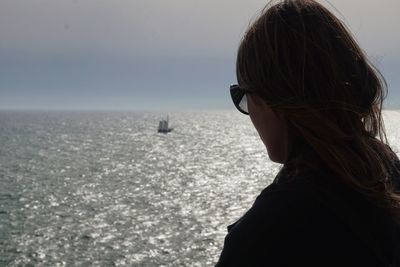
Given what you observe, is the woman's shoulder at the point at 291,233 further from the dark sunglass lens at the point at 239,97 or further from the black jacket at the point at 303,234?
the dark sunglass lens at the point at 239,97

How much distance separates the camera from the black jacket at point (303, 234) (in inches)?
58.1

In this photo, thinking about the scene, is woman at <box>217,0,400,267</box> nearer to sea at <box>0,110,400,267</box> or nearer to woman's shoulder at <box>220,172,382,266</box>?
woman's shoulder at <box>220,172,382,266</box>

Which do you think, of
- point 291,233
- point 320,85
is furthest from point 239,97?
point 291,233

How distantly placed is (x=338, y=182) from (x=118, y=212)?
123ft

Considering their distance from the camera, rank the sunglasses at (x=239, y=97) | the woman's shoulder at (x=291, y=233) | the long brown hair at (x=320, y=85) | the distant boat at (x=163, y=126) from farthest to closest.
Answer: the distant boat at (x=163, y=126) < the sunglasses at (x=239, y=97) < the long brown hair at (x=320, y=85) < the woman's shoulder at (x=291, y=233)

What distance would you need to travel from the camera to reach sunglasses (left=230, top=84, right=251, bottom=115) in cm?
186

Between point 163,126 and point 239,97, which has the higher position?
point 239,97

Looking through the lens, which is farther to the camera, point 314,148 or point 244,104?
point 244,104

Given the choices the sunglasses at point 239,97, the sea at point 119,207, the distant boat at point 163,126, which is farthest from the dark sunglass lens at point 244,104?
the distant boat at point 163,126

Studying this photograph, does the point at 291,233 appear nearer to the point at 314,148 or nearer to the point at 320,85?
the point at 314,148

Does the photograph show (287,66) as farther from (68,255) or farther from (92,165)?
(92,165)

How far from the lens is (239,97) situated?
193 cm

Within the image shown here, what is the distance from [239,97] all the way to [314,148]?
0.39 m

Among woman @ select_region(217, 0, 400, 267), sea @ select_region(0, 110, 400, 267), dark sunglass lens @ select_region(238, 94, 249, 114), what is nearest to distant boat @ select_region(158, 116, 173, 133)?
sea @ select_region(0, 110, 400, 267)
